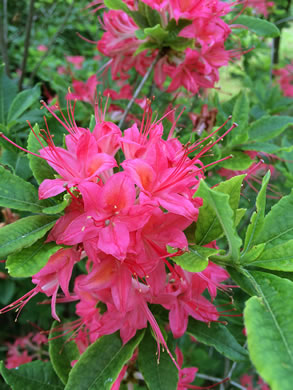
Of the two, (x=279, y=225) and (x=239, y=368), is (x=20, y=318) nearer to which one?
(x=239, y=368)

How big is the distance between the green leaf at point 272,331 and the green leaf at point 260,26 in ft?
3.29

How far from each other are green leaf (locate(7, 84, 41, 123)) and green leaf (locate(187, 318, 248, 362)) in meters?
0.89

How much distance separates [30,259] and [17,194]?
14 centimetres

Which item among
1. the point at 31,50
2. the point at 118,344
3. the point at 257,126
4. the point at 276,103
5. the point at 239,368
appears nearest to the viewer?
the point at 118,344

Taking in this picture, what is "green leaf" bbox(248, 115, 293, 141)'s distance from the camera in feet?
4.17

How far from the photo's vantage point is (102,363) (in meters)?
0.83

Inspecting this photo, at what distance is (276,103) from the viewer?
A: 2078mm

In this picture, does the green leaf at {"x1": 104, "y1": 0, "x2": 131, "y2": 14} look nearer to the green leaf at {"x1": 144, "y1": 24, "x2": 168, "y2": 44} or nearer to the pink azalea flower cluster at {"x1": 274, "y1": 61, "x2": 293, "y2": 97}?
the green leaf at {"x1": 144, "y1": 24, "x2": 168, "y2": 44}

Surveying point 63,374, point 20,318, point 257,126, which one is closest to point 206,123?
point 257,126

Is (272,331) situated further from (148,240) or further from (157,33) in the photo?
(157,33)

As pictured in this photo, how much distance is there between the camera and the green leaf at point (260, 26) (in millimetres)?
1327

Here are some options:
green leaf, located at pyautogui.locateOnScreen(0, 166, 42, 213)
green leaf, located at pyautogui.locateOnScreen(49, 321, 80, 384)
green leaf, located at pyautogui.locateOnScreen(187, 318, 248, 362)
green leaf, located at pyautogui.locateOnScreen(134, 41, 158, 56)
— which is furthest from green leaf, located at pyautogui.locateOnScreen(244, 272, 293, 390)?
green leaf, located at pyautogui.locateOnScreen(134, 41, 158, 56)

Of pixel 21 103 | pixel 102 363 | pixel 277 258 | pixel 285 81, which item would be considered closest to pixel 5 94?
pixel 21 103

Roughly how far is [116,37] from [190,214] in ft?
2.88
